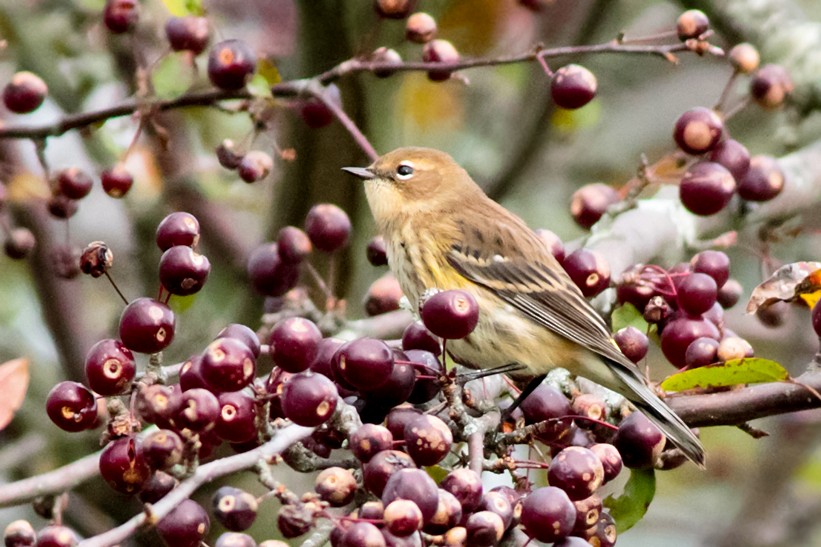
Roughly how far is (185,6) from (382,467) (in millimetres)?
2000

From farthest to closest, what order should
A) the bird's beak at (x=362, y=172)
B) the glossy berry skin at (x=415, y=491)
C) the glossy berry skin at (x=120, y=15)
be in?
1. the bird's beak at (x=362, y=172)
2. the glossy berry skin at (x=120, y=15)
3. the glossy berry skin at (x=415, y=491)

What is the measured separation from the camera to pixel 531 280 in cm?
383

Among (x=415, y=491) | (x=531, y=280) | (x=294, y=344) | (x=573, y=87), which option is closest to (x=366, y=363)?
(x=294, y=344)

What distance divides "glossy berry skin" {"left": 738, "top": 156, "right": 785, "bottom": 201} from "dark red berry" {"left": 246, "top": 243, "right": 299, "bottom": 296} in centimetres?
153

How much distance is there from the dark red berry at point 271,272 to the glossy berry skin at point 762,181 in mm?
1533

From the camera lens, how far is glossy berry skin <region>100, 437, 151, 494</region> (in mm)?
2033

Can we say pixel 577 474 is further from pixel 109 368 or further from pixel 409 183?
pixel 409 183

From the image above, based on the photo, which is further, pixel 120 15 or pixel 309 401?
pixel 120 15

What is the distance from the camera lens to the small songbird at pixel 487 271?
3.40 metres

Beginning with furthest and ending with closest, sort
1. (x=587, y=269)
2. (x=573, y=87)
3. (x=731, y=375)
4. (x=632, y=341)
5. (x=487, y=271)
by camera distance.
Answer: (x=487, y=271) < (x=573, y=87) < (x=587, y=269) < (x=632, y=341) < (x=731, y=375)

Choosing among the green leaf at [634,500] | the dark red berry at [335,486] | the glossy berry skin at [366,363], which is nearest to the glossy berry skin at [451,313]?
the glossy berry skin at [366,363]

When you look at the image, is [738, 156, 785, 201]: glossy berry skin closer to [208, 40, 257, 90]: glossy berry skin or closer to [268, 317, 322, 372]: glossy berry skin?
[208, 40, 257, 90]: glossy berry skin

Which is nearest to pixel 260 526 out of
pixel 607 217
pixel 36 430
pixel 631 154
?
pixel 36 430

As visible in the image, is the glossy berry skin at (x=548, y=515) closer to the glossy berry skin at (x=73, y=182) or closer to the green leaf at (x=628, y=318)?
the green leaf at (x=628, y=318)
